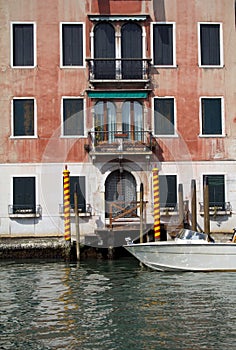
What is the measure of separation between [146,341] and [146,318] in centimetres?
128

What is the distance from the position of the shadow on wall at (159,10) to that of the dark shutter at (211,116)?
273cm

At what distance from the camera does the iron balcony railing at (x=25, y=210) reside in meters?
18.9

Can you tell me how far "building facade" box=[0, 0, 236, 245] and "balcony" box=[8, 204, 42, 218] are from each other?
0.10 feet

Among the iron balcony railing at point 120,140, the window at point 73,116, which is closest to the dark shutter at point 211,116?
the iron balcony railing at point 120,140

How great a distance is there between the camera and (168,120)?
64.4ft

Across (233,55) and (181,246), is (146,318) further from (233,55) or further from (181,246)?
(233,55)

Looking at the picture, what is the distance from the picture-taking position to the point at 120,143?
62.5 ft

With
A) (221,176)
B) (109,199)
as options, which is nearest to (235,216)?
(221,176)

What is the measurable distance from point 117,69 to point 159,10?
7.40 ft

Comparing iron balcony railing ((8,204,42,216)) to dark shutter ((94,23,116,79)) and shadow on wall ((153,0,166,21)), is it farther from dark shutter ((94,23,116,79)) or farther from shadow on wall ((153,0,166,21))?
shadow on wall ((153,0,166,21))

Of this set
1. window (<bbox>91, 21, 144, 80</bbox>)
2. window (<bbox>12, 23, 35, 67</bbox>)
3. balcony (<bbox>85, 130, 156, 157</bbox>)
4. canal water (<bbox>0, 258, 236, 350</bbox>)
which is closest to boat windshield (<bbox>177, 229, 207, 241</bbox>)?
canal water (<bbox>0, 258, 236, 350</bbox>)

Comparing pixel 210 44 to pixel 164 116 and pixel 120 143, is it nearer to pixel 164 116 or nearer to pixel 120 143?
pixel 164 116

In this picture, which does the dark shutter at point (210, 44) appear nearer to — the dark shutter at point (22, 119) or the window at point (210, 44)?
the window at point (210, 44)

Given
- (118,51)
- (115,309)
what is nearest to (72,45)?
(118,51)
